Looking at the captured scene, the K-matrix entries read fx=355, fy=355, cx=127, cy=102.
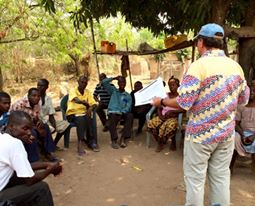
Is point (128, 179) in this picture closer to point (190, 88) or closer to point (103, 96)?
A: point (190, 88)

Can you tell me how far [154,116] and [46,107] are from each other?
66.6 inches

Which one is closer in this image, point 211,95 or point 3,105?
point 211,95

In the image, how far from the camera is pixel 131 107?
602 centimetres

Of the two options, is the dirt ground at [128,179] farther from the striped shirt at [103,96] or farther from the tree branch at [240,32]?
the tree branch at [240,32]

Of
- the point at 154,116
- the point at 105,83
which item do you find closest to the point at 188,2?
the point at 154,116

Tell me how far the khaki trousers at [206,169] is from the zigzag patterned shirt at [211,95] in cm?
8

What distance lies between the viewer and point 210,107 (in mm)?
2719

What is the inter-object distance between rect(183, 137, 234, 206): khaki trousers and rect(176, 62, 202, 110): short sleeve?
37 cm

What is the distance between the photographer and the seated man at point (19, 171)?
253 cm

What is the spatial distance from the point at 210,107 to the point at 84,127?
10.0 ft

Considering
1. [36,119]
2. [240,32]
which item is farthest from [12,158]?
[240,32]

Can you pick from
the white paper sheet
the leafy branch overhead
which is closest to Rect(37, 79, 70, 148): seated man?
the leafy branch overhead

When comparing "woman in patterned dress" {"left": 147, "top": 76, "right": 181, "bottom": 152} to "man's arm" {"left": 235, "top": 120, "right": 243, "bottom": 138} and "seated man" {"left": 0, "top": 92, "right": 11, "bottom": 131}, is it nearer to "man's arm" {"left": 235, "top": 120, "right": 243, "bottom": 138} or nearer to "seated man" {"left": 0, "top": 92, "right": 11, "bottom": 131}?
"man's arm" {"left": 235, "top": 120, "right": 243, "bottom": 138}

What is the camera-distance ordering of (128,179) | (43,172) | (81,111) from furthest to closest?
(81,111)
(128,179)
(43,172)
